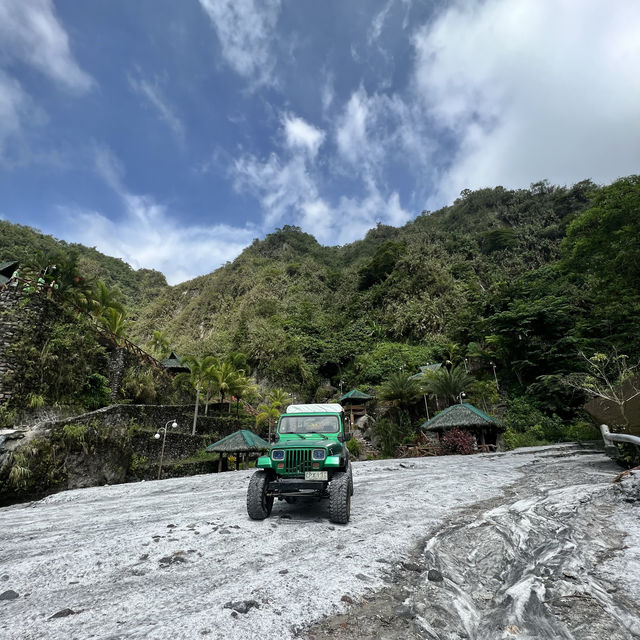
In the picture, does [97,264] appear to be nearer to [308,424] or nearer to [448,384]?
[448,384]

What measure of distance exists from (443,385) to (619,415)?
15.9m

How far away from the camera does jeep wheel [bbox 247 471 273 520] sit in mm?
6254

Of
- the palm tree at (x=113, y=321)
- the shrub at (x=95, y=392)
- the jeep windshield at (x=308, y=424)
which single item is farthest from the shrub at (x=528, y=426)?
the palm tree at (x=113, y=321)

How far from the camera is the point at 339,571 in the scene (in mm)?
4078

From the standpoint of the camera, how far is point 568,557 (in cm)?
423

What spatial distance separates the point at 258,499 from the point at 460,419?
18.6m

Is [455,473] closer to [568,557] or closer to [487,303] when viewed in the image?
[568,557]

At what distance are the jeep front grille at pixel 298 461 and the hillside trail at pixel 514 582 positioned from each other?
2.25 m

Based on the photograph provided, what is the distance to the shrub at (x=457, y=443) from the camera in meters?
21.8

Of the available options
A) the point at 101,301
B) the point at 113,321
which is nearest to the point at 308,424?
the point at 113,321

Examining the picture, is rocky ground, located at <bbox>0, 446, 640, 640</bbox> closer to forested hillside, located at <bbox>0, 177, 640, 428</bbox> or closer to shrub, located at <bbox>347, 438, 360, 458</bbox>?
forested hillside, located at <bbox>0, 177, 640, 428</bbox>

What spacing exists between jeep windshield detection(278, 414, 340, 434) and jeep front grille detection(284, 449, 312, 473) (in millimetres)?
912

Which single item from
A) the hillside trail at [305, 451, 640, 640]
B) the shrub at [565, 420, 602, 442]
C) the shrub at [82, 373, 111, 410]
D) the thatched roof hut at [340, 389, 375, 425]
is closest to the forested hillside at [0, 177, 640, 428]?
the shrub at [565, 420, 602, 442]

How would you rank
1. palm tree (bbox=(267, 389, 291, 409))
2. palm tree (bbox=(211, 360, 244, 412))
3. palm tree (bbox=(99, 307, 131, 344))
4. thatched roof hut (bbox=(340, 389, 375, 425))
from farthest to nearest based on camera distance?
palm tree (bbox=(267, 389, 291, 409)) < thatched roof hut (bbox=(340, 389, 375, 425)) < palm tree (bbox=(211, 360, 244, 412)) < palm tree (bbox=(99, 307, 131, 344))
